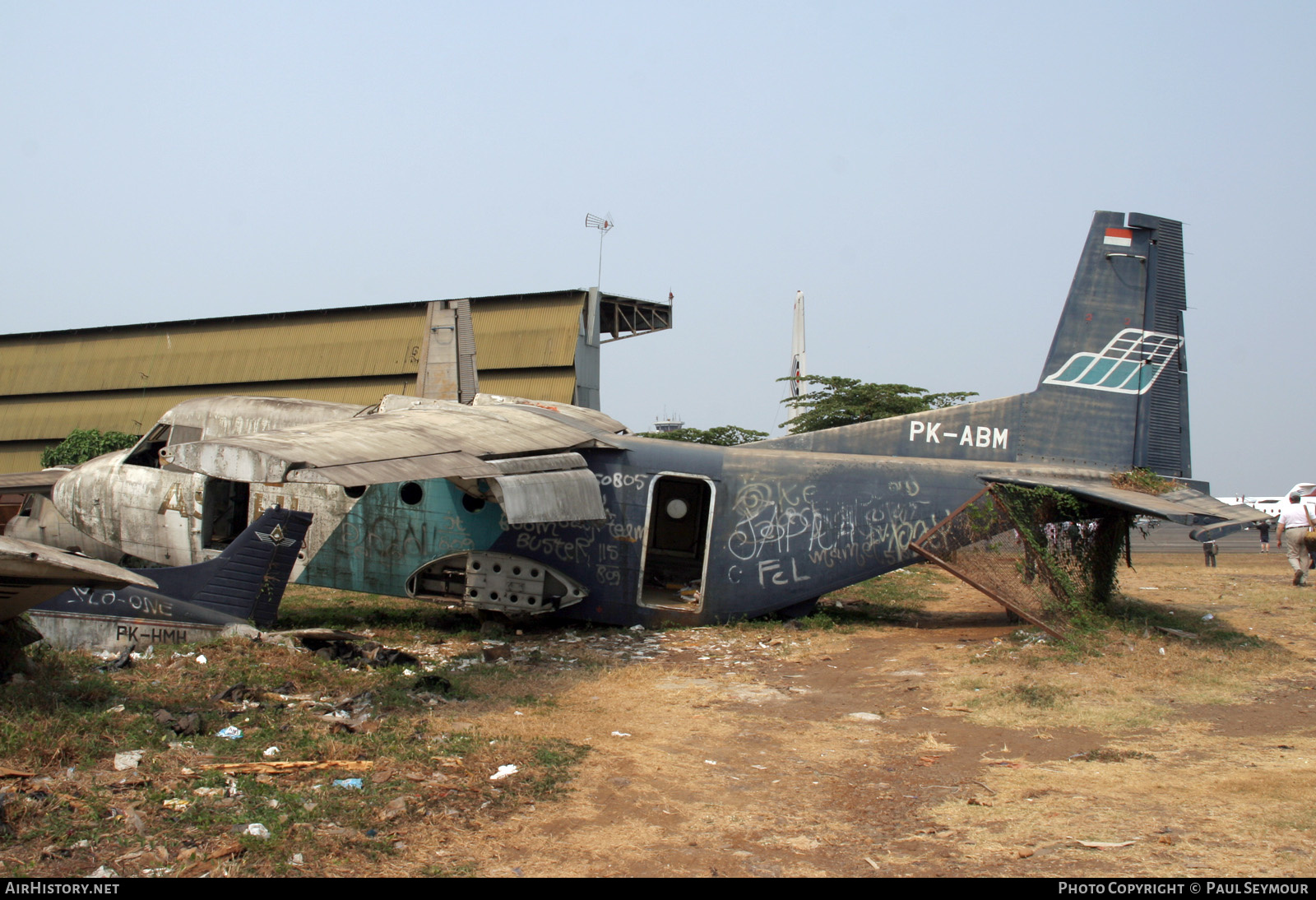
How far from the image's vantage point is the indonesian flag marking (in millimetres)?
14133

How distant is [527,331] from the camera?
3675cm

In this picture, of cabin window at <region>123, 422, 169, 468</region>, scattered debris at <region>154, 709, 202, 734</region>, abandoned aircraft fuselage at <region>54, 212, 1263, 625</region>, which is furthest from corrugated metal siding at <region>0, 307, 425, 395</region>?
scattered debris at <region>154, 709, 202, 734</region>

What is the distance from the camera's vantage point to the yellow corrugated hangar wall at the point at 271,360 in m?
36.5

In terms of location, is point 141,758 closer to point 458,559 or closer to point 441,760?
point 441,760

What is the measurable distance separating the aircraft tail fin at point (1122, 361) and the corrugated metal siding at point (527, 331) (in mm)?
23616

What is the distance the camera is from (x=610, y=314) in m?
38.2

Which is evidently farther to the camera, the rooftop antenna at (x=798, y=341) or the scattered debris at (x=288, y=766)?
the rooftop antenna at (x=798, y=341)

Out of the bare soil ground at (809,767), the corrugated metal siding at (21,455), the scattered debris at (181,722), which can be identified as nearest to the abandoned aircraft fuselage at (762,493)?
the bare soil ground at (809,767)

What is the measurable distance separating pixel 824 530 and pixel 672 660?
3319 mm

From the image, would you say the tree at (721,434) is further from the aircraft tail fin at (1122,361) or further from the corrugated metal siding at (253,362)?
the aircraft tail fin at (1122,361)

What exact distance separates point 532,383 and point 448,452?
25762mm

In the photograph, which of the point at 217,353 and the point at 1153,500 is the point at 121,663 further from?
the point at 217,353
